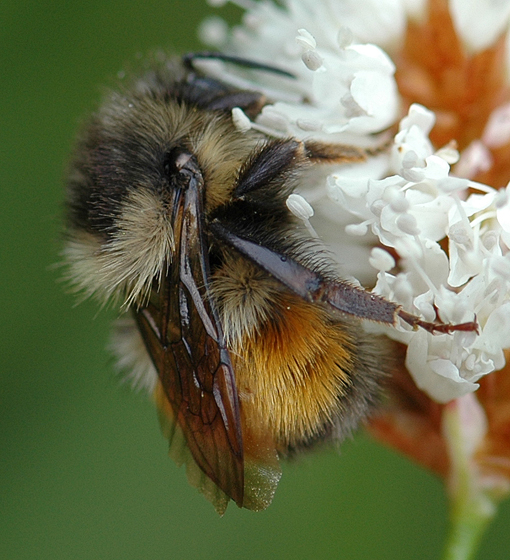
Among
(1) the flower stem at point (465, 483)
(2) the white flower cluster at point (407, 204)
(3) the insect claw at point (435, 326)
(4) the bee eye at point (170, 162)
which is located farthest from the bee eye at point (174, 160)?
(1) the flower stem at point (465, 483)

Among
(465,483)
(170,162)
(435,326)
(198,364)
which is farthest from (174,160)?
(465,483)

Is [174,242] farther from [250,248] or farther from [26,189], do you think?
[26,189]

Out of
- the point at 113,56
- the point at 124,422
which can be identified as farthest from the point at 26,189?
the point at 124,422

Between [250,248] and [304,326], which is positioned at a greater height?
[250,248]

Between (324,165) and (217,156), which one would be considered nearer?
(217,156)

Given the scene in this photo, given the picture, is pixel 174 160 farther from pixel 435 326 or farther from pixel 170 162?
pixel 435 326

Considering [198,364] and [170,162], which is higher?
[170,162]
